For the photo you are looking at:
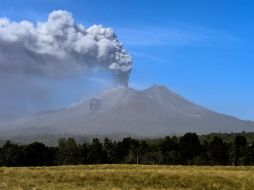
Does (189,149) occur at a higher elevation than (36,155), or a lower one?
higher

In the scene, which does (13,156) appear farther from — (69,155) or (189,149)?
(189,149)

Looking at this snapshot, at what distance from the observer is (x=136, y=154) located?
16088 cm

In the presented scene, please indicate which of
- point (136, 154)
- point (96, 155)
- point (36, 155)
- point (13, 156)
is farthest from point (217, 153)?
point (13, 156)

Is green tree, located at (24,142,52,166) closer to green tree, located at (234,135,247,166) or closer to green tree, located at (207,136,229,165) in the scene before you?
green tree, located at (207,136,229,165)

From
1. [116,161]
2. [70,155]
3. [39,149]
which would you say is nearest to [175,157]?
[116,161]

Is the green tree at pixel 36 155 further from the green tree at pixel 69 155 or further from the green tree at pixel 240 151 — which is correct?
the green tree at pixel 240 151

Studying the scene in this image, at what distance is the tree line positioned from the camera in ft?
465

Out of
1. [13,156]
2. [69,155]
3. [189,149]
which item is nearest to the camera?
[13,156]

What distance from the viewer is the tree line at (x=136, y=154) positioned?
142 m

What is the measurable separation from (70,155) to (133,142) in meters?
24.8

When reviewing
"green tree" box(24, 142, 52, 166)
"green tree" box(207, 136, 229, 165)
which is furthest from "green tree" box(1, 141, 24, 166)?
"green tree" box(207, 136, 229, 165)

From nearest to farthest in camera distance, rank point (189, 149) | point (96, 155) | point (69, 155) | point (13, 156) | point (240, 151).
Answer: point (13, 156)
point (96, 155)
point (240, 151)
point (69, 155)
point (189, 149)

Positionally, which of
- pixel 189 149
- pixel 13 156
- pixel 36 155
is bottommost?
pixel 13 156

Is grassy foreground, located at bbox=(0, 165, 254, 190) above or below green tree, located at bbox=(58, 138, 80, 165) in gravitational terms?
below
